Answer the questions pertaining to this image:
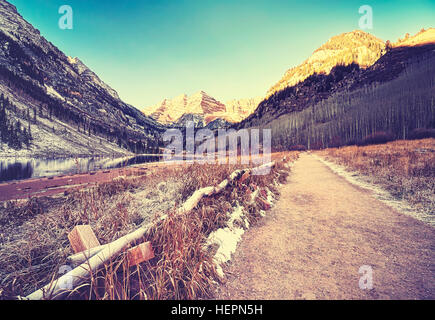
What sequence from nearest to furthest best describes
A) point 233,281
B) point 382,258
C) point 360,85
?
point 233,281 < point 382,258 < point 360,85

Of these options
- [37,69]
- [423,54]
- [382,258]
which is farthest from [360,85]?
[37,69]

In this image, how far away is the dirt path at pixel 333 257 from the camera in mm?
2285

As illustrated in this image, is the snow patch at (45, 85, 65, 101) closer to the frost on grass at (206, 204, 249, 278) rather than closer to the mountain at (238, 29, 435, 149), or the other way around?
the mountain at (238, 29, 435, 149)

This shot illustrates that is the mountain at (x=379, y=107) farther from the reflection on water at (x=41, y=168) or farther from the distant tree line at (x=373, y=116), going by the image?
the reflection on water at (x=41, y=168)

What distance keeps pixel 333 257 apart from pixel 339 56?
163236 mm

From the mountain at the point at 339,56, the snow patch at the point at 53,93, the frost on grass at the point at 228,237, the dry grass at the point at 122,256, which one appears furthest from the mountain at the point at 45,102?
the mountain at the point at 339,56

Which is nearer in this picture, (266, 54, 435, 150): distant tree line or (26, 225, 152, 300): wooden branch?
(26, 225, 152, 300): wooden branch

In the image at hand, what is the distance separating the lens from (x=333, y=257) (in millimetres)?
2994

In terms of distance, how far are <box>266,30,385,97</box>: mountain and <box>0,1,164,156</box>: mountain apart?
120 m

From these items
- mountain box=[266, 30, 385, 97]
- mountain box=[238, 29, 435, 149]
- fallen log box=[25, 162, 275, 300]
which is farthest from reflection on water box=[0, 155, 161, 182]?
mountain box=[266, 30, 385, 97]

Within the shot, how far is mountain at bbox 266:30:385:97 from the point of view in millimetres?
108500

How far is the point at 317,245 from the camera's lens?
340 centimetres
